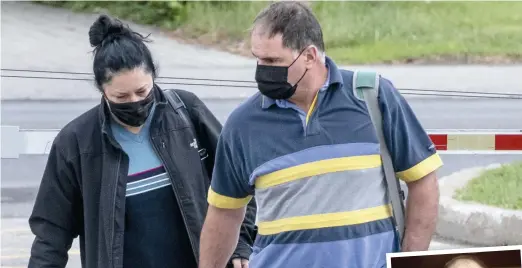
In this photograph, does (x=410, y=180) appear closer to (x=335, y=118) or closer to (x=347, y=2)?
(x=335, y=118)

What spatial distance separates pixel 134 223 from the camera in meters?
3.13

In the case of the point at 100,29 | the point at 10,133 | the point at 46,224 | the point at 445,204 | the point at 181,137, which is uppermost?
the point at 100,29

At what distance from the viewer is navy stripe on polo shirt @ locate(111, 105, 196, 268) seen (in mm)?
3109

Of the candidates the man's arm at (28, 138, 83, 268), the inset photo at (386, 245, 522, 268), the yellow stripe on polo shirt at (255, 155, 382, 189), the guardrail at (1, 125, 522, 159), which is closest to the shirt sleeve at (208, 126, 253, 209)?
the yellow stripe on polo shirt at (255, 155, 382, 189)

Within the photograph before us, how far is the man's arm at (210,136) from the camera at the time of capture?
10.6ft

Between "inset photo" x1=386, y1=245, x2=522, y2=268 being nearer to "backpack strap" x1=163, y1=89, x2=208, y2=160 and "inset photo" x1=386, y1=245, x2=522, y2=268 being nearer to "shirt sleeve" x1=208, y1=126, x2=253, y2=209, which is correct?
"shirt sleeve" x1=208, y1=126, x2=253, y2=209

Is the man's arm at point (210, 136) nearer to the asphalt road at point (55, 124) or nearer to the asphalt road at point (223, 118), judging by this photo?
the asphalt road at point (55, 124)

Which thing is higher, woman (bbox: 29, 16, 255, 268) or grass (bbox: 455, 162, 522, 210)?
woman (bbox: 29, 16, 255, 268)

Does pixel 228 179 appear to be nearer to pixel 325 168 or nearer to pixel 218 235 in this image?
pixel 218 235

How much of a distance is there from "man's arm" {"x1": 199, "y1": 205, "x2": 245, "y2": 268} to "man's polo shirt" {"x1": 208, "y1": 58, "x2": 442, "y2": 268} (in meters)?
0.17

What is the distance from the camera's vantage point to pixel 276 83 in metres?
2.74

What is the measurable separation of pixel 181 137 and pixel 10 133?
2674 mm

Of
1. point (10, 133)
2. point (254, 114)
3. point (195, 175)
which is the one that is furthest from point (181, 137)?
point (10, 133)

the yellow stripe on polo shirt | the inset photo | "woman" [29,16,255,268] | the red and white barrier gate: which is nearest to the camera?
the inset photo
